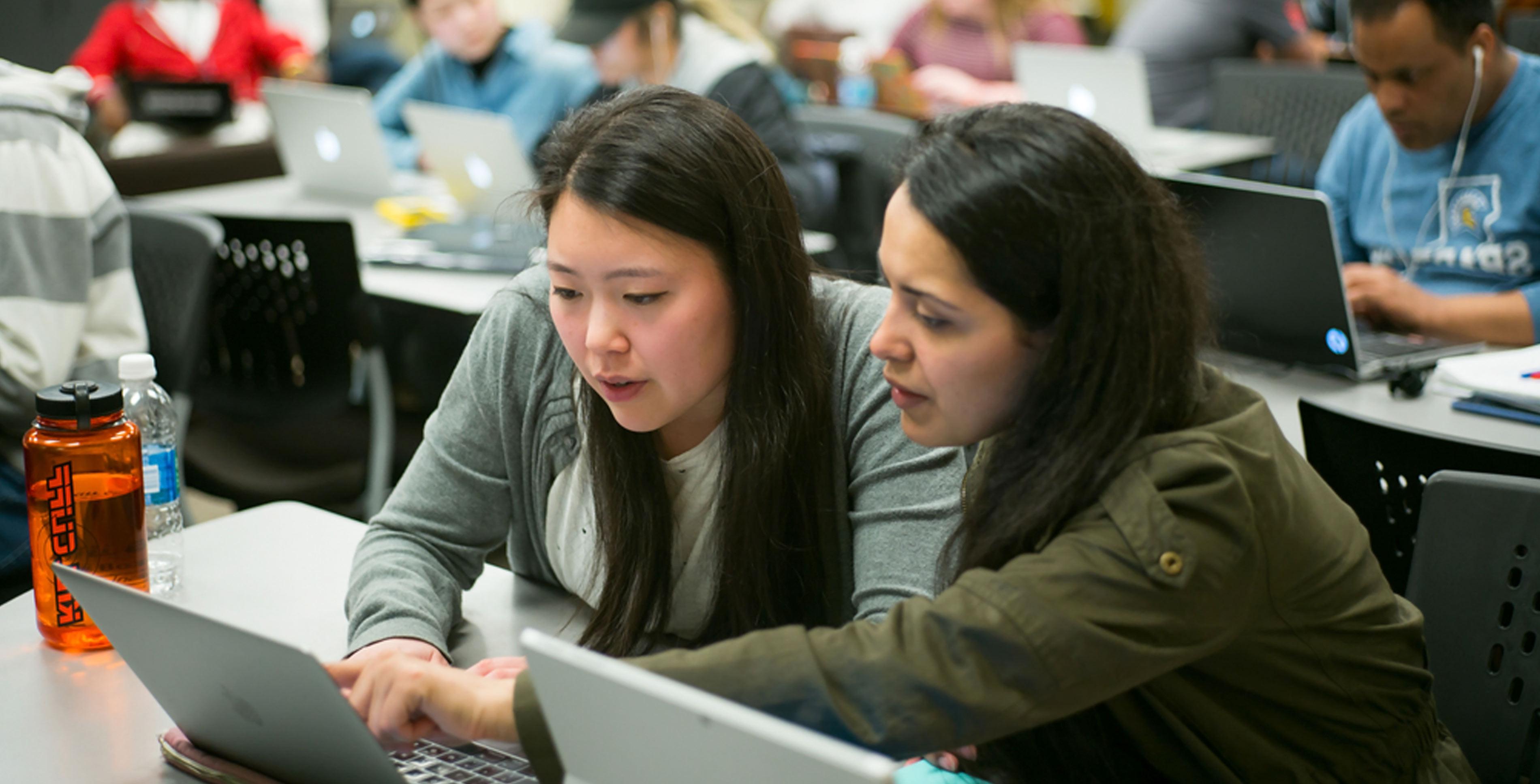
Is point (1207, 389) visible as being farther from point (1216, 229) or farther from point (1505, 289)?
point (1505, 289)

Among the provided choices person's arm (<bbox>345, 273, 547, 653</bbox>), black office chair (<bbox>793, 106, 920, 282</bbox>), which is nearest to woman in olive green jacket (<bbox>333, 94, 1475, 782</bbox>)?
person's arm (<bbox>345, 273, 547, 653</bbox>)

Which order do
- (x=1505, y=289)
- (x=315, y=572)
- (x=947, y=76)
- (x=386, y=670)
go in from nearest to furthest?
(x=386, y=670) < (x=315, y=572) < (x=1505, y=289) < (x=947, y=76)

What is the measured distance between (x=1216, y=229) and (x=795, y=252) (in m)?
0.99

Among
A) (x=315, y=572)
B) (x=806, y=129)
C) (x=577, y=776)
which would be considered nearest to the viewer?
(x=577, y=776)

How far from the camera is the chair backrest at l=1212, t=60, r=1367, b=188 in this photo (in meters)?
3.52

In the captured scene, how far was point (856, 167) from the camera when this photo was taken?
11.6ft

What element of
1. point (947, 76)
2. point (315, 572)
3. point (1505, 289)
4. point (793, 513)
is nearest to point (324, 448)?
point (315, 572)

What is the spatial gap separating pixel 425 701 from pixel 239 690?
0.39 ft

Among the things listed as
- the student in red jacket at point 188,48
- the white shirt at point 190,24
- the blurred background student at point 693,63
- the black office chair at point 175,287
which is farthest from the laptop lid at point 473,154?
the white shirt at point 190,24

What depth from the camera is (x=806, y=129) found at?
3.64 meters

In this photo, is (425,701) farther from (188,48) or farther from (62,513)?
(188,48)

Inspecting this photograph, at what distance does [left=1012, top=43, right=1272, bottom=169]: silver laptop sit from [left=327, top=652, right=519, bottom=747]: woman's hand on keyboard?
111 inches

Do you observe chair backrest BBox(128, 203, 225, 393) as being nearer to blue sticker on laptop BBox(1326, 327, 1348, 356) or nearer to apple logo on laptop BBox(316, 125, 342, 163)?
apple logo on laptop BBox(316, 125, 342, 163)

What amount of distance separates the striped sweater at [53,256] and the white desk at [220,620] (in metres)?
0.46
